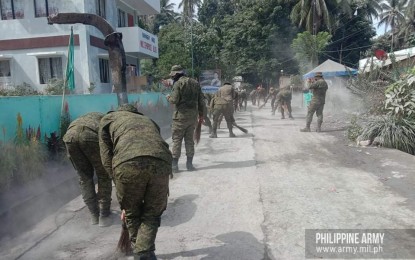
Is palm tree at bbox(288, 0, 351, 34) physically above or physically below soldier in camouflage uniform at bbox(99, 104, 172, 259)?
above

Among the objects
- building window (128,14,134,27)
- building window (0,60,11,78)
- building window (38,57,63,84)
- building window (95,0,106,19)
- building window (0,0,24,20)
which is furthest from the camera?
building window (128,14,134,27)

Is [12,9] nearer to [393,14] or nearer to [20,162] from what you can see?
[20,162]

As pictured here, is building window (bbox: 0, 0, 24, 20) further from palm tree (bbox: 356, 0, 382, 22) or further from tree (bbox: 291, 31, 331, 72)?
palm tree (bbox: 356, 0, 382, 22)

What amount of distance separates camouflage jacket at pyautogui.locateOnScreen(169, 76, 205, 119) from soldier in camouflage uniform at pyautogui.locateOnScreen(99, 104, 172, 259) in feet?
9.70

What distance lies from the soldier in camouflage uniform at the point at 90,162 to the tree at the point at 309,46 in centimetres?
2907

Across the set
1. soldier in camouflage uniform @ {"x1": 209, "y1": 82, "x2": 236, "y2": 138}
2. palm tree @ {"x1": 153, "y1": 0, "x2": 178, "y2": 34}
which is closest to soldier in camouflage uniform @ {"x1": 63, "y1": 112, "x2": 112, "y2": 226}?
soldier in camouflage uniform @ {"x1": 209, "y1": 82, "x2": 236, "y2": 138}

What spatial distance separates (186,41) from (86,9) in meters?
16.8

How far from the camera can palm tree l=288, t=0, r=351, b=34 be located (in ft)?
113

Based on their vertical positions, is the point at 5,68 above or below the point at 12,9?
below

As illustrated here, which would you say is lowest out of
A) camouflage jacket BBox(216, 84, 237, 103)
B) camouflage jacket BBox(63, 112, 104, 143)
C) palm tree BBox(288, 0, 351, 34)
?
camouflage jacket BBox(63, 112, 104, 143)

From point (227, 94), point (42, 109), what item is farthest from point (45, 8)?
point (42, 109)

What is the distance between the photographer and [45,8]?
16.5 metres

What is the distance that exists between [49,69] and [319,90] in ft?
42.0

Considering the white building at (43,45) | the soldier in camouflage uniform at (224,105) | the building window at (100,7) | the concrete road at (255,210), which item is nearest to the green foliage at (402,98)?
the concrete road at (255,210)
